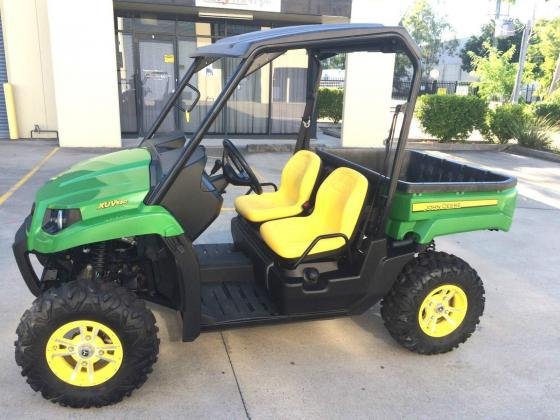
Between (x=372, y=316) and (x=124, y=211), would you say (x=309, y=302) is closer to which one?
(x=372, y=316)

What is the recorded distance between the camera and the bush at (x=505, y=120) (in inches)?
Result: 473

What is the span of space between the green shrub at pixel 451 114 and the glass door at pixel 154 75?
6.04 m

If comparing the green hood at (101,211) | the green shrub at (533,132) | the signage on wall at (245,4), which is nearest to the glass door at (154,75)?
the signage on wall at (245,4)

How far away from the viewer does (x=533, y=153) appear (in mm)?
11297

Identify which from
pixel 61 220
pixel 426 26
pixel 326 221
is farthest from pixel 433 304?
pixel 426 26

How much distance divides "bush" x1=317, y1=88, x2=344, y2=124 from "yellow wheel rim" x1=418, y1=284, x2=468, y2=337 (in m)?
12.9

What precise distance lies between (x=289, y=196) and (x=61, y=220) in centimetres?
177

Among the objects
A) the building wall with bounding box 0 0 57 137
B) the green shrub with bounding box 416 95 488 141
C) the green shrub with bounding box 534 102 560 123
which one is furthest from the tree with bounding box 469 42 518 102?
the building wall with bounding box 0 0 57 137

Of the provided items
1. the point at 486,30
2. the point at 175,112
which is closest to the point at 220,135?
→ the point at 175,112

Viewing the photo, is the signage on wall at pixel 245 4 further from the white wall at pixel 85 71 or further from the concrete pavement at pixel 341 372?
the concrete pavement at pixel 341 372

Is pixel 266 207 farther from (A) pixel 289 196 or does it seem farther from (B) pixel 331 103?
(B) pixel 331 103

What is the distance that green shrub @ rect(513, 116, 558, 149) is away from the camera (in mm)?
11680

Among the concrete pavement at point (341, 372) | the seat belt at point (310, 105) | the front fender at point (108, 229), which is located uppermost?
the seat belt at point (310, 105)

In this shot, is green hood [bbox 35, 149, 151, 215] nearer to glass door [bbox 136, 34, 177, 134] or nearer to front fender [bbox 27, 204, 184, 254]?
front fender [bbox 27, 204, 184, 254]
